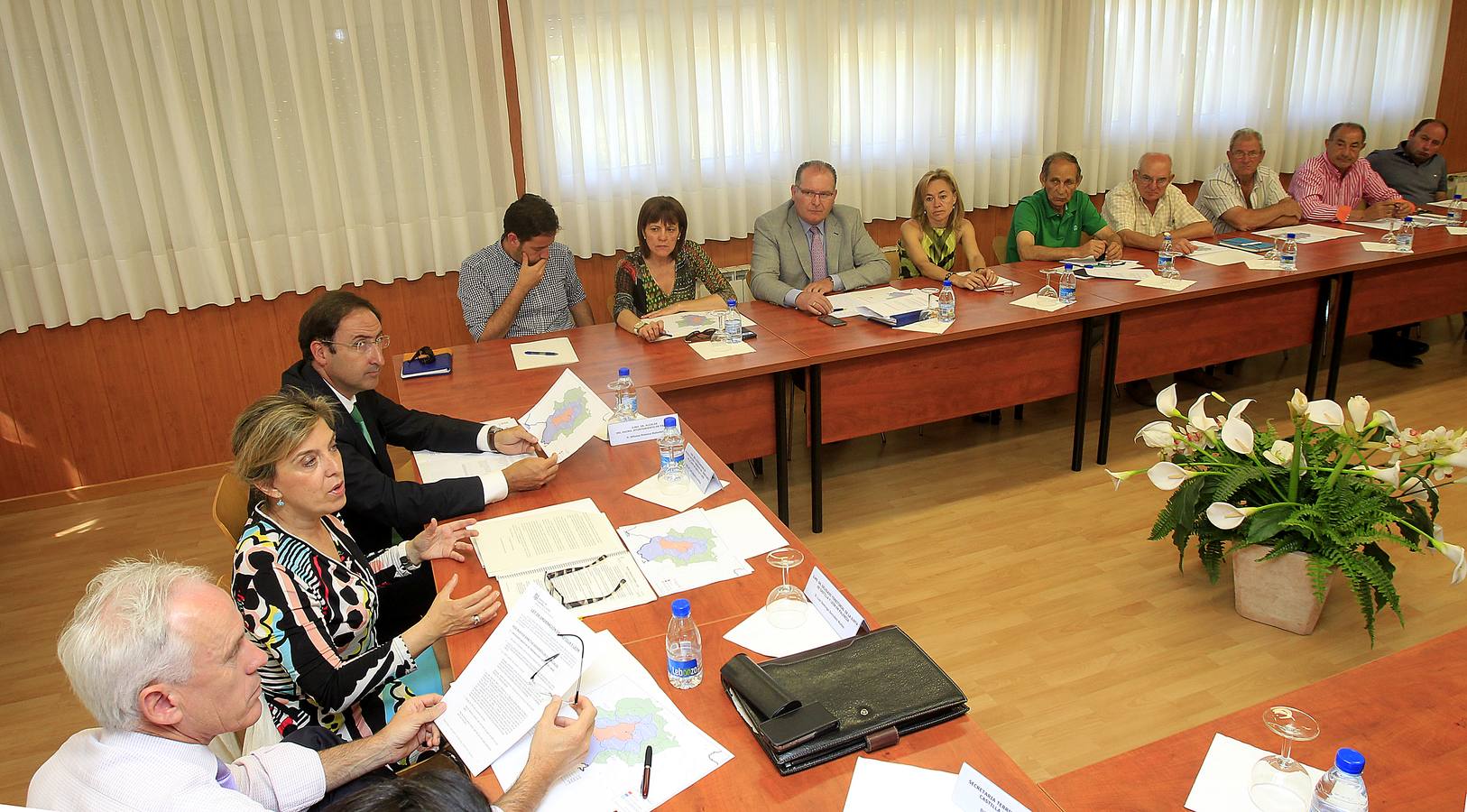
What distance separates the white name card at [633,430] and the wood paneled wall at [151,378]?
7.64ft

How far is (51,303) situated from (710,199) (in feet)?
10.1

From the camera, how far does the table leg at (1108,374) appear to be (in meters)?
4.15

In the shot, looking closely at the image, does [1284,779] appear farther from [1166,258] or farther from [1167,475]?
[1166,258]

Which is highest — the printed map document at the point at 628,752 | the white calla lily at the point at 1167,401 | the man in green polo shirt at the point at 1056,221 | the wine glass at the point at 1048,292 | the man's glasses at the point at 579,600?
the man in green polo shirt at the point at 1056,221

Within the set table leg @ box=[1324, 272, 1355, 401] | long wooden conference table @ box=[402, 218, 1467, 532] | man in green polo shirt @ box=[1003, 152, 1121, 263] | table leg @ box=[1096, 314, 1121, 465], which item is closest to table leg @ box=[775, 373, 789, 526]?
long wooden conference table @ box=[402, 218, 1467, 532]

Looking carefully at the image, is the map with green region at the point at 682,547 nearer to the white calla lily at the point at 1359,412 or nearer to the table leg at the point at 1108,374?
the white calla lily at the point at 1359,412

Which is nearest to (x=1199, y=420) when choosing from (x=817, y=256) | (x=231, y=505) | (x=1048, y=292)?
(x=1048, y=292)

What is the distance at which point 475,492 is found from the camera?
100.0 inches

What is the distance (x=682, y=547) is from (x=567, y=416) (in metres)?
0.84

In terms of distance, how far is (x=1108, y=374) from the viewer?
4.24 metres

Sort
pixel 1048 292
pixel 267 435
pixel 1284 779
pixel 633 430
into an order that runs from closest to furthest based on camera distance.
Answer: pixel 1284 779 → pixel 267 435 → pixel 633 430 → pixel 1048 292

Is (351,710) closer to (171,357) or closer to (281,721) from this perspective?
(281,721)

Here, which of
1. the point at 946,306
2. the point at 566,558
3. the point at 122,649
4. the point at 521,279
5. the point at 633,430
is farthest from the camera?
the point at 521,279

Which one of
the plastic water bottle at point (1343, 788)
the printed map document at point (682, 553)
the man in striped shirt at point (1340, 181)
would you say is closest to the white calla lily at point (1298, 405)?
the plastic water bottle at point (1343, 788)
